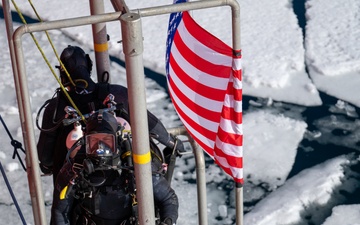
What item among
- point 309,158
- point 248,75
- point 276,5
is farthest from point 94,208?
point 276,5

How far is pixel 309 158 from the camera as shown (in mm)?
6098

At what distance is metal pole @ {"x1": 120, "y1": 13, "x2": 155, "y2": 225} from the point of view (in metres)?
2.43

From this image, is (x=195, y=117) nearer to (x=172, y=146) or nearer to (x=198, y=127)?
(x=198, y=127)

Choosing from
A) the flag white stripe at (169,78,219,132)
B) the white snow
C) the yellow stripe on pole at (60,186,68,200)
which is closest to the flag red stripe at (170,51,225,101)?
the flag white stripe at (169,78,219,132)

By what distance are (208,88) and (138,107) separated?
703mm

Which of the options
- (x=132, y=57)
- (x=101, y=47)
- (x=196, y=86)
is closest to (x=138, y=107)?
(x=132, y=57)

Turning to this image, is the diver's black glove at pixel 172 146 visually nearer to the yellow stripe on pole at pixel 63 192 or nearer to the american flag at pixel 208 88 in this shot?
the american flag at pixel 208 88

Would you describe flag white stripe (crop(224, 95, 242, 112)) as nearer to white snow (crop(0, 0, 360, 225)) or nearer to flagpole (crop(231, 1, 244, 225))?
flagpole (crop(231, 1, 244, 225))

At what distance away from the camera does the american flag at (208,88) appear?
9.91 feet

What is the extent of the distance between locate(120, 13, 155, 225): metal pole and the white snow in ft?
8.81

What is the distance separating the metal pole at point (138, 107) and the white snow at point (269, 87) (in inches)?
106

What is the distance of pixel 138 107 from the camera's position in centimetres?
252

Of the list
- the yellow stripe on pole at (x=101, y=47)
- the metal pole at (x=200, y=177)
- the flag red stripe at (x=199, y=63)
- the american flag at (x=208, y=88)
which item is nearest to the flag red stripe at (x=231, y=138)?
the american flag at (x=208, y=88)

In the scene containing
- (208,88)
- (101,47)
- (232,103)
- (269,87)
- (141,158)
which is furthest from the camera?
(269,87)
